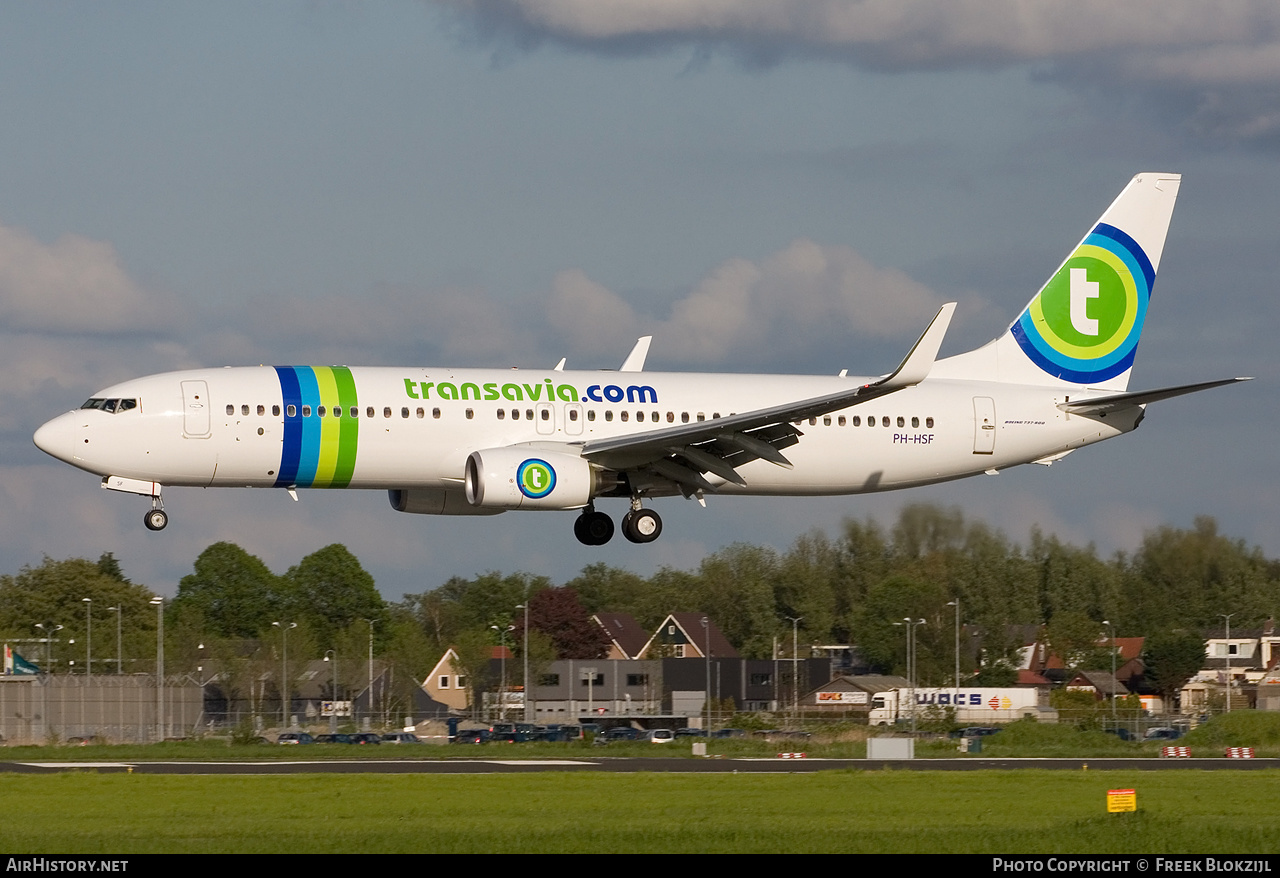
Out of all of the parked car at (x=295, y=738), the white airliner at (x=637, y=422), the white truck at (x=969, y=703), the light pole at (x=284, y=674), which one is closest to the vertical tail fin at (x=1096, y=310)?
the white airliner at (x=637, y=422)

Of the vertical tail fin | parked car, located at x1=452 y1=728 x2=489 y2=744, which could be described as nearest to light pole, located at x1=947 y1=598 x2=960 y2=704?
parked car, located at x1=452 y1=728 x2=489 y2=744

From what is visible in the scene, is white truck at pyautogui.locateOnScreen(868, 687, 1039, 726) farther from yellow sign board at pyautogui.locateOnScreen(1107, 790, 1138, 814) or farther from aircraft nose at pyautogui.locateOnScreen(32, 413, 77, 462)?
yellow sign board at pyautogui.locateOnScreen(1107, 790, 1138, 814)

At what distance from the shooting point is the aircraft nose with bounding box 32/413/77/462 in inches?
1630

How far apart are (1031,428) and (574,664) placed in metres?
63.8

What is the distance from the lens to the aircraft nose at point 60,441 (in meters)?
41.4

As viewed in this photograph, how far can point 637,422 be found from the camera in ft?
145

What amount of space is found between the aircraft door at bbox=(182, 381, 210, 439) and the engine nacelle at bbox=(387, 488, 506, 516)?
556cm

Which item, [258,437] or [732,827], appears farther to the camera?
[258,437]

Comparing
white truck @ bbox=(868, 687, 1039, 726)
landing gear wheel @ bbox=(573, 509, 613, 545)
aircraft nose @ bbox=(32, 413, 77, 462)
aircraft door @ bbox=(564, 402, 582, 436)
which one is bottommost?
white truck @ bbox=(868, 687, 1039, 726)

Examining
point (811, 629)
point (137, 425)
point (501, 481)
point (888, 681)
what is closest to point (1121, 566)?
point (888, 681)

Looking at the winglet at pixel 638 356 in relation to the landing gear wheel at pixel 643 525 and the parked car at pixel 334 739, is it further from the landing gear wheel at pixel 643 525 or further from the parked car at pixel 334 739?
the parked car at pixel 334 739

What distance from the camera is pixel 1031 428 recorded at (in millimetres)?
47906

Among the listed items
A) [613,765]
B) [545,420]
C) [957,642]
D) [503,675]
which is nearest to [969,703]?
[957,642]

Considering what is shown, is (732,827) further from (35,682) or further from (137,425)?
(35,682)
